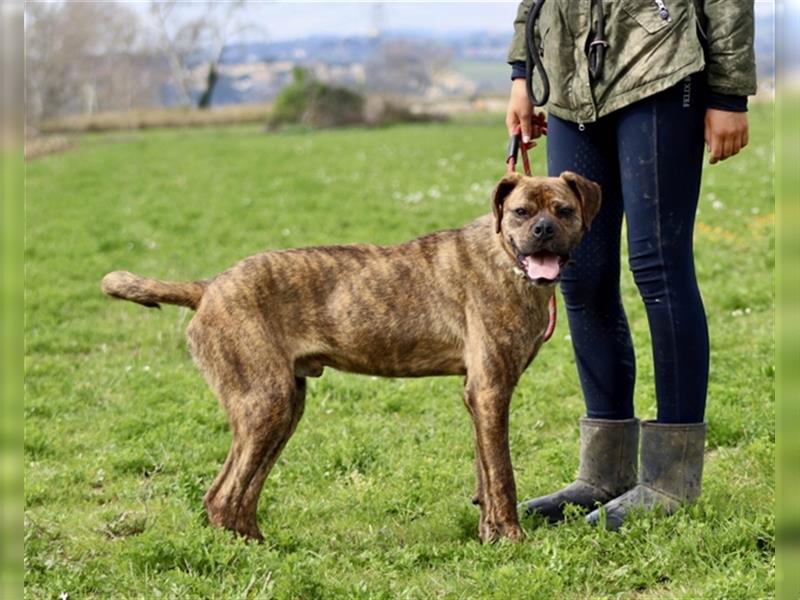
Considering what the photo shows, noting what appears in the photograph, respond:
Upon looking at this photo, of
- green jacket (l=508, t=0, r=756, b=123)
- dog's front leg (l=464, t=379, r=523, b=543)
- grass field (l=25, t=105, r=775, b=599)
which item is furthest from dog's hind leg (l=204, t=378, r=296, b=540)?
green jacket (l=508, t=0, r=756, b=123)

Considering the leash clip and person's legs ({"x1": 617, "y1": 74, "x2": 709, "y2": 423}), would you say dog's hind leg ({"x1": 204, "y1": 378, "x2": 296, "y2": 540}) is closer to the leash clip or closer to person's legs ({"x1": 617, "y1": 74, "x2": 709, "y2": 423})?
the leash clip

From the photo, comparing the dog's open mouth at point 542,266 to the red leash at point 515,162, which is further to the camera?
the red leash at point 515,162

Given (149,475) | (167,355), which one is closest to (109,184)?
(167,355)

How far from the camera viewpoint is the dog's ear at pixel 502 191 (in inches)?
174

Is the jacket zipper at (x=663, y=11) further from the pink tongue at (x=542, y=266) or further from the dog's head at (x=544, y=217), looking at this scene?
the pink tongue at (x=542, y=266)

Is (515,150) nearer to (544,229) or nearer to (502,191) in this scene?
(502,191)

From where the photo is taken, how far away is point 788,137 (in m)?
1.37

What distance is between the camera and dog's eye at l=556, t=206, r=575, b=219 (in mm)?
4285

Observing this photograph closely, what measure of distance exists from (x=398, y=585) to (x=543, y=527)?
2.59 ft

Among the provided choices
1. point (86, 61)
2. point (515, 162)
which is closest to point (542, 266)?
point (515, 162)

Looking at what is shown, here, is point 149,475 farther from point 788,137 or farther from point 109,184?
point 109,184

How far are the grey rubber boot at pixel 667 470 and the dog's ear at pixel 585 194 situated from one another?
890mm

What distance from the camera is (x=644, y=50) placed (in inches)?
165

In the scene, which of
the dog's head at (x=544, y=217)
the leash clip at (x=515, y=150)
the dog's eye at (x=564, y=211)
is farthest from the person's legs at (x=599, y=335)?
the dog's eye at (x=564, y=211)
